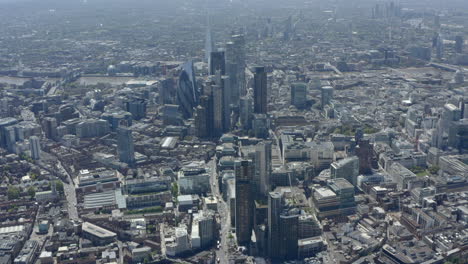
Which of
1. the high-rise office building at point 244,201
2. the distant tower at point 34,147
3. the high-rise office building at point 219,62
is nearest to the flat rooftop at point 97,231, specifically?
the high-rise office building at point 244,201

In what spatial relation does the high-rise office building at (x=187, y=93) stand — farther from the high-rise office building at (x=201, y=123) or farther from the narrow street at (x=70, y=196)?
the narrow street at (x=70, y=196)

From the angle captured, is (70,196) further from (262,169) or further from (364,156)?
(364,156)

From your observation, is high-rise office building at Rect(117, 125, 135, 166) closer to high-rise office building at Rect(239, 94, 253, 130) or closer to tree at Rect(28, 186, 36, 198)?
tree at Rect(28, 186, 36, 198)

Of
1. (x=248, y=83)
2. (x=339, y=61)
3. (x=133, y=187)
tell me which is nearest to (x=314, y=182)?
(x=133, y=187)

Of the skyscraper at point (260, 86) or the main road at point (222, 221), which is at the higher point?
the skyscraper at point (260, 86)

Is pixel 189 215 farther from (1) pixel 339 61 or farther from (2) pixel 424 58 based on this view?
(2) pixel 424 58

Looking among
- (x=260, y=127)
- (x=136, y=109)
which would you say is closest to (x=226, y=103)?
(x=260, y=127)
